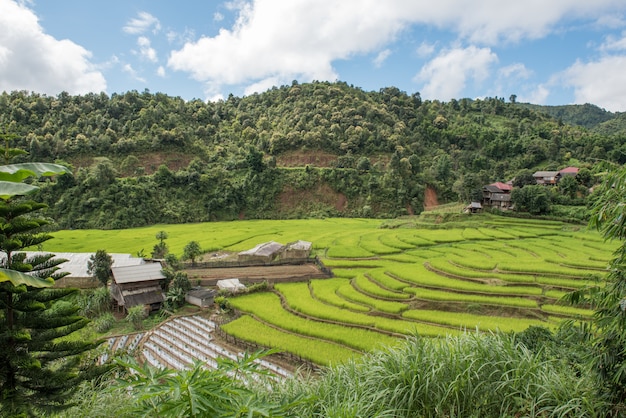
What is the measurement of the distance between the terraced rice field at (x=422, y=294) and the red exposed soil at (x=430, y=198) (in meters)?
23.8

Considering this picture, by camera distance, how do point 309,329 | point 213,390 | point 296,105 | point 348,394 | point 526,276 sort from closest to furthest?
point 213,390 → point 348,394 → point 309,329 → point 526,276 → point 296,105

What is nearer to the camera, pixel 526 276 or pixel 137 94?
pixel 526 276

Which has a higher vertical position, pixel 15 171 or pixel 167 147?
pixel 167 147

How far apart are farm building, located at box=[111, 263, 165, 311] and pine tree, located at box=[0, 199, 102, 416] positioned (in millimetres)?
13621

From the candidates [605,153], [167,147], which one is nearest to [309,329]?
[167,147]

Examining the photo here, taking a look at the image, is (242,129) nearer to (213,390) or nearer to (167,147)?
(167,147)

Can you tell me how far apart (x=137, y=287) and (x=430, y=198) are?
4530cm

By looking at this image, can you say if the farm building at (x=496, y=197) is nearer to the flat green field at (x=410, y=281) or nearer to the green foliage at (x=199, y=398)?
the flat green field at (x=410, y=281)

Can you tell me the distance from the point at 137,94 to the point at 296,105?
1204 inches

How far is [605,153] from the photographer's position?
53.5 meters

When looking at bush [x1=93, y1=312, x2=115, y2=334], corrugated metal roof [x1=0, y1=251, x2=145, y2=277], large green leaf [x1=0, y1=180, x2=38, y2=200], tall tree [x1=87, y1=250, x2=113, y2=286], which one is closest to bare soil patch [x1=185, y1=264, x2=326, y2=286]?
corrugated metal roof [x1=0, y1=251, x2=145, y2=277]

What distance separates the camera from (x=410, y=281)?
21.2m

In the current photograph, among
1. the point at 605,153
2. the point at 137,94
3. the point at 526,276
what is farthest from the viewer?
the point at 137,94

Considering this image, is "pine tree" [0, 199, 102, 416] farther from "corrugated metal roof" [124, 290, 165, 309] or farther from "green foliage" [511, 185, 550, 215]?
"green foliage" [511, 185, 550, 215]
